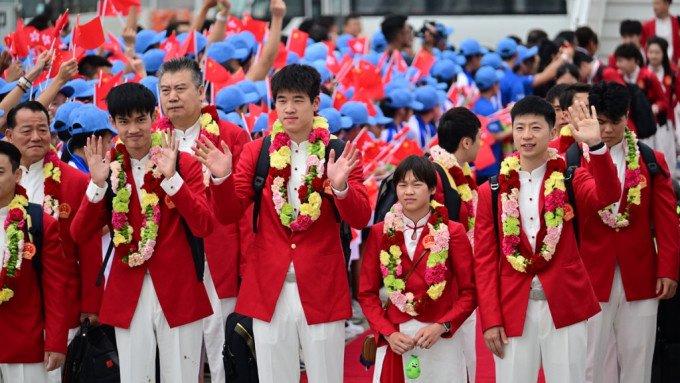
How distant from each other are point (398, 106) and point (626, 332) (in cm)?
515

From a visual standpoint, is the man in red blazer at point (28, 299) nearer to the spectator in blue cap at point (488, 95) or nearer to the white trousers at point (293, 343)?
the white trousers at point (293, 343)

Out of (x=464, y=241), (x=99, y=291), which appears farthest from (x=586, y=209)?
(x=99, y=291)

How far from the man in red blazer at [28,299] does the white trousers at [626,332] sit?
3006mm

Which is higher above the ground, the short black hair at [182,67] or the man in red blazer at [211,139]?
the short black hair at [182,67]

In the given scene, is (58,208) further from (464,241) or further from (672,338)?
(672,338)

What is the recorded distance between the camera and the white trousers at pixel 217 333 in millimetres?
8461

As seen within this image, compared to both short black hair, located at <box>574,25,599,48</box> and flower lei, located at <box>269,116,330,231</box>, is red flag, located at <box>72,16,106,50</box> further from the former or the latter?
short black hair, located at <box>574,25,599,48</box>

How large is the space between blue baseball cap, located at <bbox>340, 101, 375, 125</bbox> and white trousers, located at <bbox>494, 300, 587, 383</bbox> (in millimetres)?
4473

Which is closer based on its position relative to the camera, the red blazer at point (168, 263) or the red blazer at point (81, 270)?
the red blazer at point (168, 263)

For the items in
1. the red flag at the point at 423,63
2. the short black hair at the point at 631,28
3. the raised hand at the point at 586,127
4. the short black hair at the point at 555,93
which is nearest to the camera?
the raised hand at the point at 586,127

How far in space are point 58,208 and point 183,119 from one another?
3.19 feet

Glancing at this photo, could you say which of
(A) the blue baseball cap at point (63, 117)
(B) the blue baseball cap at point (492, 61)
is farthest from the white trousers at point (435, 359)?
(B) the blue baseball cap at point (492, 61)

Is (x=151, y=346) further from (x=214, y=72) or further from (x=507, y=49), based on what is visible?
(x=507, y=49)

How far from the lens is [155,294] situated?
7059 millimetres
